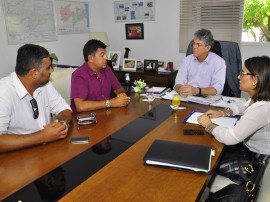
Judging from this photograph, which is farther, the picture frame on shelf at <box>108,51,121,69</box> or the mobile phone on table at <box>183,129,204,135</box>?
the picture frame on shelf at <box>108,51,121,69</box>

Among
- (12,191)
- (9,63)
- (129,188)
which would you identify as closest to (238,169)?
(129,188)

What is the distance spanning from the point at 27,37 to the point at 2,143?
2306 millimetres

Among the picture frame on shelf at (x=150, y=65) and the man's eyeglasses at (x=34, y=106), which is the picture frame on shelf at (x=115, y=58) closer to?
the picture frame on shelf at (x=150, y=65)

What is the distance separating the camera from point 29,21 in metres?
3.24

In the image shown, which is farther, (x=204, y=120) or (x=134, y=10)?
(x=134, y=10)

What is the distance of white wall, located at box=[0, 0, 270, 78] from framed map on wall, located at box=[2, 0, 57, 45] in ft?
0.58

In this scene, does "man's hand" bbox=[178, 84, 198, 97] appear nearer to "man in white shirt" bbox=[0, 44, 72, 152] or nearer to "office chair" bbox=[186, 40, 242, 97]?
"office chair" bbox=[186, 40, 242, 97]

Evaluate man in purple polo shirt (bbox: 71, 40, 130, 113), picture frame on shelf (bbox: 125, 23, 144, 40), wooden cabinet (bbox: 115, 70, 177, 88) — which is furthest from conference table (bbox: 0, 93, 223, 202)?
picture frame on shelf (bbox: 125, 23, 144, 40)

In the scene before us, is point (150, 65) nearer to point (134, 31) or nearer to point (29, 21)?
point (134, 31)

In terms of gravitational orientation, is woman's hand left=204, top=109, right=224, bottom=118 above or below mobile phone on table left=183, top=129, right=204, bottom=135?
above

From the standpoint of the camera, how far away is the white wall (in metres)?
3.76

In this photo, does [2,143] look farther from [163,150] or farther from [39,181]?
[163,150]

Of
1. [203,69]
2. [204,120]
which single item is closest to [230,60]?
[203,69]

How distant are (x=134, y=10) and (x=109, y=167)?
3.52 m
